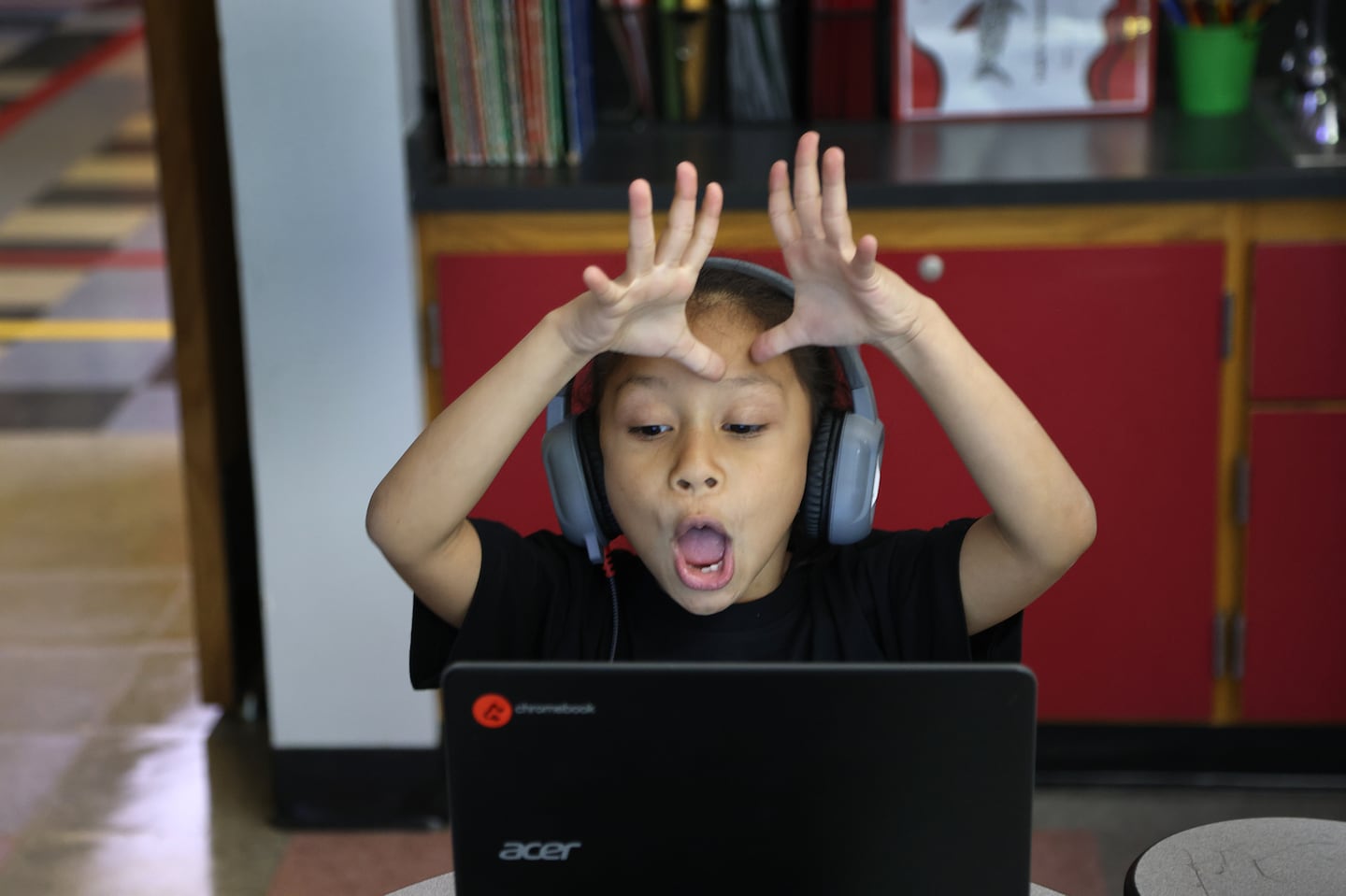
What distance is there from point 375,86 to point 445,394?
1.42ft

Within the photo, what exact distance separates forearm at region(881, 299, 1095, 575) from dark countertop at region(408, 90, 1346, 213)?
44.6 inches

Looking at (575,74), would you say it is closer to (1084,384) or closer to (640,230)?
(1084,384)

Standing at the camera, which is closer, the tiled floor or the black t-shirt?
the black t-shirt

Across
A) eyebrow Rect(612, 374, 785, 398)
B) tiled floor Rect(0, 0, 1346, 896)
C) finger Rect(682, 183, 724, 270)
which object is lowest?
tiled floor Rect(0, 0, 1346, 896)

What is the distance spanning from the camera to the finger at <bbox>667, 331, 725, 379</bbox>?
1172mm

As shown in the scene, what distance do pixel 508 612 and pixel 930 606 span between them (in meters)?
0.32

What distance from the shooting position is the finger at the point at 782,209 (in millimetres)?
1112

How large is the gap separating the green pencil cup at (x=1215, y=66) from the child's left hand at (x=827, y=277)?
1695 millimetres

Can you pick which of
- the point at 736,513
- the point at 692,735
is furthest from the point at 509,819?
the point at 736,513

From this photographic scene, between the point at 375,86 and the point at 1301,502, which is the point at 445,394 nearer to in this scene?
the point at 375,86

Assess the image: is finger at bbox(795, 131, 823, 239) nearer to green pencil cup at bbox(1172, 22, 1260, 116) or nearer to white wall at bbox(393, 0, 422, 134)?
white wall at bbox(393, 0, 422, 134)

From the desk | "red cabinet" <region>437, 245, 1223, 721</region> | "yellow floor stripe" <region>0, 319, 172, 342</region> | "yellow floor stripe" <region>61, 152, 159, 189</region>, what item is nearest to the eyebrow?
the desk

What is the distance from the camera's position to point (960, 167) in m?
2.43

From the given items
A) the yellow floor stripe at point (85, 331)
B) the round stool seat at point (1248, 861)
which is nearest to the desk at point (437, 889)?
the round stool seat at point (1248, 861)
